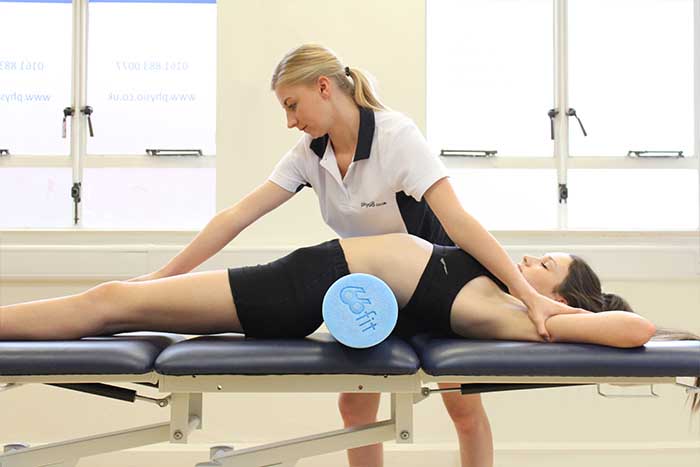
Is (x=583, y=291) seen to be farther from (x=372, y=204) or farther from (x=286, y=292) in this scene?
(x=286, y=292)

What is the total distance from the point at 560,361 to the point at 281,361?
0.49m

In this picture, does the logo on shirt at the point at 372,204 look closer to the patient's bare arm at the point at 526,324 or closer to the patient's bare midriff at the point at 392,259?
the patient's bare midriff at the point at 392,259

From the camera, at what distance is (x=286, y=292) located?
1.38 meters

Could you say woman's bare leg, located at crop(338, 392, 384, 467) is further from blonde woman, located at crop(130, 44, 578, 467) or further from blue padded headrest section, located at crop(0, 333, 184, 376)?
blue padded headrest section, located at crop(0, 333, 184, 376)

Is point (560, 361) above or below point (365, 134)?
below

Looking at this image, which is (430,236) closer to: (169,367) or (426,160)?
(426,160)

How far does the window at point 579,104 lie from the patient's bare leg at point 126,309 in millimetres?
1521

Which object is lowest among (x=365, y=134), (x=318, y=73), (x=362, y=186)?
(x=362, y=186)

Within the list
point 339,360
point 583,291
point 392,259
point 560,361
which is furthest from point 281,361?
point 583,291

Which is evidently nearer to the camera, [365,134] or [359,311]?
[359,311]

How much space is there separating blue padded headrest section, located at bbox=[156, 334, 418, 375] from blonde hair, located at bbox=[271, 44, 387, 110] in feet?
2.10

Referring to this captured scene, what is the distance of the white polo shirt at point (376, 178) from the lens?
154cm

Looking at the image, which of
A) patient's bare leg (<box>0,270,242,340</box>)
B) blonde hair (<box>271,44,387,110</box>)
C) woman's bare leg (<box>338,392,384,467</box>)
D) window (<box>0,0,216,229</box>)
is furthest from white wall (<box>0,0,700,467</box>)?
patient's bare leg (<box>0,270,242,340</box>)

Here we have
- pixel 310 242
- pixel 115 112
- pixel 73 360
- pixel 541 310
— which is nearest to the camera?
pixel 73 360
